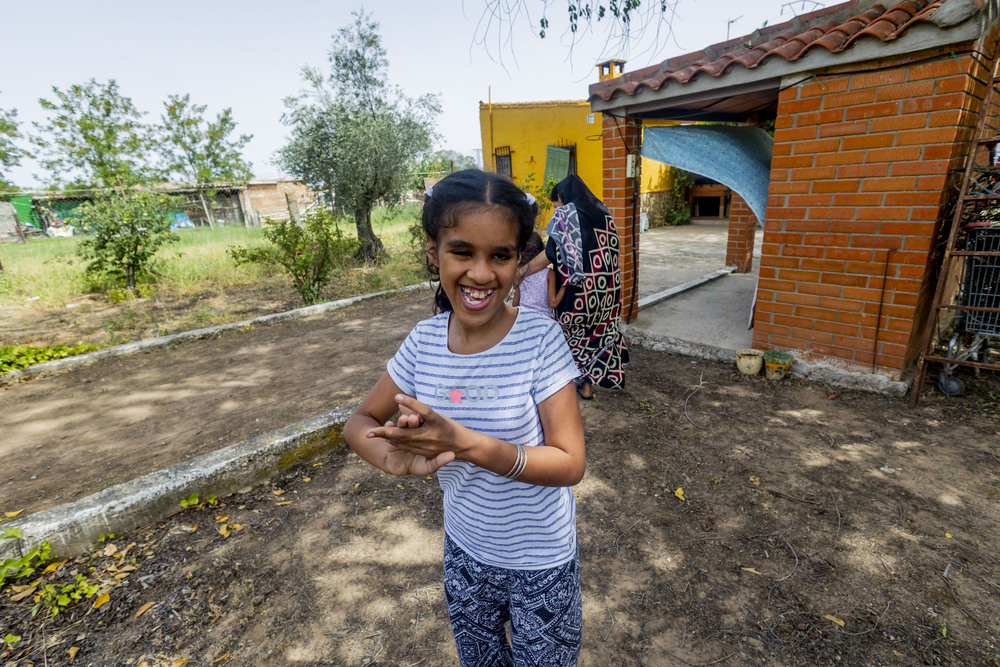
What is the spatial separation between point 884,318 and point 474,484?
13.2 ft

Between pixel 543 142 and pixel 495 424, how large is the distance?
1707 cm

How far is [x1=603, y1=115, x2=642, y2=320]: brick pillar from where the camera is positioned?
4.95 meters

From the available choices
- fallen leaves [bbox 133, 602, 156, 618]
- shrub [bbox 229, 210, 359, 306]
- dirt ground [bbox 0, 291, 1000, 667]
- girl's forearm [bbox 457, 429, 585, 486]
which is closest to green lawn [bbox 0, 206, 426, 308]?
shrub [bbox 229, 210, 359, 306]

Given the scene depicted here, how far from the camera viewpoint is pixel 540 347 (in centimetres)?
111

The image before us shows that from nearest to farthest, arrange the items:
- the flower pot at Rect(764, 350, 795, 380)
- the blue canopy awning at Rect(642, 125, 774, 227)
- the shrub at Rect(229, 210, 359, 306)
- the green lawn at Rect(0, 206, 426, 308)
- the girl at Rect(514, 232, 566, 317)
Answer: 1. the girl at Rect(514, 232, 566, 317)
2. the flower pot at Rect(764, 350, 795, 380)
3. the blue canopy awning at Rect(642, 125, 774, 227)
4. the shrub at Rect(229, 210, 359, 306)
5. the green lawn at Rect(0, 206, 426, 308)

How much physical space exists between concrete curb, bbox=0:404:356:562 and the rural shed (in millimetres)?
4119

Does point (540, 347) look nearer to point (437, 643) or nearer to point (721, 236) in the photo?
point (437, 643)

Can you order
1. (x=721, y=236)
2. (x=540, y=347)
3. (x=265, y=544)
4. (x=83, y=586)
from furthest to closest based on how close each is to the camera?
(x=721, y=236)
(x=265, y=544)
(x=83, y=586)
(x=540, y=347)

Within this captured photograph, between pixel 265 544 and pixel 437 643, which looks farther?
pixel 265 544

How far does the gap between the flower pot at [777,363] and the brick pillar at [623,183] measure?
1654 mm

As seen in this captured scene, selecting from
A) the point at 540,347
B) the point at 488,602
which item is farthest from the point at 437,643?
the point at 540,347

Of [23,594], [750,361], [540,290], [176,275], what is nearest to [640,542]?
[540,290]

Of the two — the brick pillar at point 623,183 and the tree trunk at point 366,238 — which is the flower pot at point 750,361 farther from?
the tree trunk at point 366,238

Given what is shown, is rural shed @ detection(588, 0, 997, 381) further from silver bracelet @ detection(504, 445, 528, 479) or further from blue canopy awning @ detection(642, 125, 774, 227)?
silver bracelet @ detection(504, 445, 528, 479)
